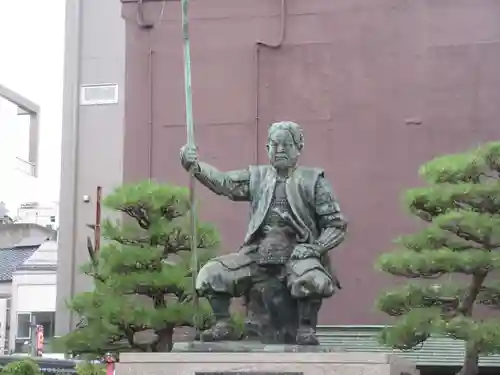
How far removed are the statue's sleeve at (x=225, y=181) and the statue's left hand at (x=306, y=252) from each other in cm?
70

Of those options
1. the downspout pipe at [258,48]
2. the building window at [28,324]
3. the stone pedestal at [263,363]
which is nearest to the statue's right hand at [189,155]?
the stone pedestal at [263,363]

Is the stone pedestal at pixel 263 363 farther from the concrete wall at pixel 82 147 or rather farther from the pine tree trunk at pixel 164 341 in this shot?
the concrete wall at pixel 82 147

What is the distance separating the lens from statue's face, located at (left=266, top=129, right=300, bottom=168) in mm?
6758

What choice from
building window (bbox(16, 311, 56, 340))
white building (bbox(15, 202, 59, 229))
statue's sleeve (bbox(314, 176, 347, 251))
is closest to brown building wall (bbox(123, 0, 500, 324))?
statue's sleeve (bbox(314, 176, 347, 251))

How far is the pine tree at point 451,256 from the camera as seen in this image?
388 inches

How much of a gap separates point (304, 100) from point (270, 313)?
947 cm

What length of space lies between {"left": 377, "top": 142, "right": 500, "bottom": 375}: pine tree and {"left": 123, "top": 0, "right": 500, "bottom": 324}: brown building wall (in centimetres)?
424

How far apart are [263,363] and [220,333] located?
567 mm

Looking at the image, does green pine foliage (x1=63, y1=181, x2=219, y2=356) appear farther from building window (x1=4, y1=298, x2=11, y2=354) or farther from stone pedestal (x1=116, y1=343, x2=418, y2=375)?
building window (x1=4, y1=298, x2=11, y2=354)

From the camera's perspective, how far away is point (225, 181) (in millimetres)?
6832

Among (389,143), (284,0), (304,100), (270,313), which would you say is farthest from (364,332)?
(270,313)

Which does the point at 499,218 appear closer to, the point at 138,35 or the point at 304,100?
the point at 304,100

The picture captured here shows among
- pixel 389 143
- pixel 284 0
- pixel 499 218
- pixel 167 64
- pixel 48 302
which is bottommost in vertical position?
pixel 48 302

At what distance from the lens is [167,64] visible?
643 inches
